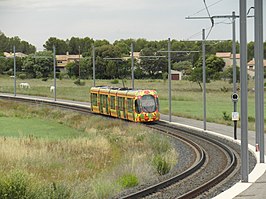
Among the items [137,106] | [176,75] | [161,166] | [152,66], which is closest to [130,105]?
[137,106]

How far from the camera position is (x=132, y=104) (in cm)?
4566

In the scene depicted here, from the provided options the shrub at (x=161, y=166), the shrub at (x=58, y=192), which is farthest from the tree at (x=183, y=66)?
the shrub at (x=58, y=192)

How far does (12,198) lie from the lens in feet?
54.3

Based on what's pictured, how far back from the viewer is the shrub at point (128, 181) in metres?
20.2

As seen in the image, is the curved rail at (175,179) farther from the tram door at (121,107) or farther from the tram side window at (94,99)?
the tram side window at (94,99)

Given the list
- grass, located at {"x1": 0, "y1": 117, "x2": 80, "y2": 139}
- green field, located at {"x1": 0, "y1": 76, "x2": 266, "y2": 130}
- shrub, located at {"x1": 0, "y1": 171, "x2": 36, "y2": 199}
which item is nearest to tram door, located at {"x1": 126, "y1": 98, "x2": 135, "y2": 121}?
grass, located at {"x1": 0, "y1": 117, "x2": 80, "y2": 139}

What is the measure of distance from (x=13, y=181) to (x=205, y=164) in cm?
1102

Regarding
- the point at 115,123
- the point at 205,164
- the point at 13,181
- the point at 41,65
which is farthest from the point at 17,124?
the point at 41,65

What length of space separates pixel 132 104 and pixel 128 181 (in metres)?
25.4

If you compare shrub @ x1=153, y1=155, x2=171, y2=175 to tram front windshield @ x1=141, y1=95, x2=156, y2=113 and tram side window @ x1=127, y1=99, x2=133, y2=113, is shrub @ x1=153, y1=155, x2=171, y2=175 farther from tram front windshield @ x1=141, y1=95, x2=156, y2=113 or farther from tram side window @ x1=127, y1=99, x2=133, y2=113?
tram side window @ x1=127, y1=99, x2=133, y2=113

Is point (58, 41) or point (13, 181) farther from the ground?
point (58, 41)

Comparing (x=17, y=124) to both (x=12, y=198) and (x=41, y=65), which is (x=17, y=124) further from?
(x=41, y=65)

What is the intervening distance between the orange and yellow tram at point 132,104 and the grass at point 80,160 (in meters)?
1.57

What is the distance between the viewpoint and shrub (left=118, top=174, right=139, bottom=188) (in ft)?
66.2
